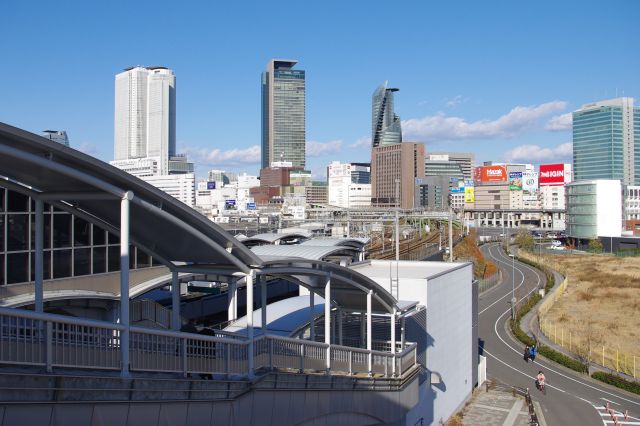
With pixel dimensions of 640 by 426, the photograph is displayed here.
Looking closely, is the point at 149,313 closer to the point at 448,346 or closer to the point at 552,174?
the point at 448,346

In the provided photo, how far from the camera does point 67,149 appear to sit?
22.0ft

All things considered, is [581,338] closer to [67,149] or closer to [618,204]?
[67,149]

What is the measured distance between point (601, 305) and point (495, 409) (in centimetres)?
2668

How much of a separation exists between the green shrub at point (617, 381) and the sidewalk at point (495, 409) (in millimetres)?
4932

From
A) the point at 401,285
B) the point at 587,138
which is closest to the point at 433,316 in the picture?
the point at 401,285

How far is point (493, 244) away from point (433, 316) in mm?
92092

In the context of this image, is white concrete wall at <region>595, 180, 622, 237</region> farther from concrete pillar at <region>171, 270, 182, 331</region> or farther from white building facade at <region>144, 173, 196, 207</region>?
white building facade at <region>144, 173, 196, 207</region>

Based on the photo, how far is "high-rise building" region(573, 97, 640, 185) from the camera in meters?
189

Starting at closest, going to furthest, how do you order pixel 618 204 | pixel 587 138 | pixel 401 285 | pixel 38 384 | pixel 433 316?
pixel 38 384
pixel 401 285
pixel 433 316
pixel 618 204
pixel 587 138

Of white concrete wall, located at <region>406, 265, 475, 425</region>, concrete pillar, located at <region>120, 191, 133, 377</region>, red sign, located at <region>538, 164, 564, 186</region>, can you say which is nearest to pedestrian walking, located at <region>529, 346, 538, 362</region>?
white concrete wall, located at <region>406, 265, 475, 425</region>

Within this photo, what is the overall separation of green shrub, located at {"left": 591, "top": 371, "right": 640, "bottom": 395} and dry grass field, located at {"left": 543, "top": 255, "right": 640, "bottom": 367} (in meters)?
4.40

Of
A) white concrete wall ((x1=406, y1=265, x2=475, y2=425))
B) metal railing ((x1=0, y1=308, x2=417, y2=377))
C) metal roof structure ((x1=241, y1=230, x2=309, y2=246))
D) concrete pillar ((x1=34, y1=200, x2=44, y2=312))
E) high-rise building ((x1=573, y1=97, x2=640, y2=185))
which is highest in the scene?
high-rise building ((x1=573, y1=97, x2=640, y2=185))

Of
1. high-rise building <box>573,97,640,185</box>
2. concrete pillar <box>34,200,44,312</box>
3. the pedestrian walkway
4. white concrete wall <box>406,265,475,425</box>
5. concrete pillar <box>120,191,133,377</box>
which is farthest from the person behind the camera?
high-rise building <box>573,97,640,185</box>

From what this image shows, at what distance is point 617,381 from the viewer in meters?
26.5
